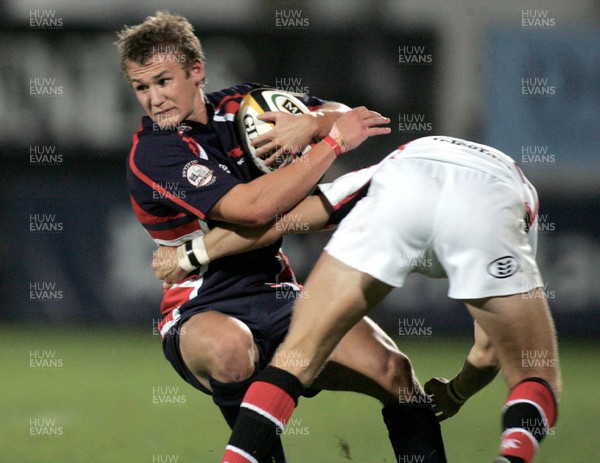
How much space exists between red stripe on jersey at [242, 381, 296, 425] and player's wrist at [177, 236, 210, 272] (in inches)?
28.8

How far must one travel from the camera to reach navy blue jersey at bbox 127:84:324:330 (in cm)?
342

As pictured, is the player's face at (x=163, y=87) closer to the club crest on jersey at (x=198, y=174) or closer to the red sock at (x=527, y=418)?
the club crest on jersey at (x=198, y=174)

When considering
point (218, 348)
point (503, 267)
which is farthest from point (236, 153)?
point (503, 267)

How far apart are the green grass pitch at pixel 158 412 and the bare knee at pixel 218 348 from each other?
2.36 feet

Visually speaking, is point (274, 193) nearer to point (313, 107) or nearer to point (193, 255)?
point (193, 255)

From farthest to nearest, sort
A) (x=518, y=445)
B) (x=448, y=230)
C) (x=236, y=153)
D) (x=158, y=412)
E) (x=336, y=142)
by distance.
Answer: (x=158, y=412), (x=236, y=153), (x=336, y=142), (x=448, y=230), (x=518, y=445)

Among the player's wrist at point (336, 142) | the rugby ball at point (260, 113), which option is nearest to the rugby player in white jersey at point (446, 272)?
the player's wrist at point (336, 142)

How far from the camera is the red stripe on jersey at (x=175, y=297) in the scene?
3.65 meters

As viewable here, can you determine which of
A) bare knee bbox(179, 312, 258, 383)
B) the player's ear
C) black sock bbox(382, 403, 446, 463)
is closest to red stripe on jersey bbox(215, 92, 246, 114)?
the player's ear

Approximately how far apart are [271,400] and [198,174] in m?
0.91

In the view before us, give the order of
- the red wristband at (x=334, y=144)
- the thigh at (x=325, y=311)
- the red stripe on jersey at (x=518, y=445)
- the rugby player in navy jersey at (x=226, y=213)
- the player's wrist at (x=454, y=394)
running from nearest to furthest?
the red stripe on jersey at (x=518, y=445) → the thigh at (x=325, y=311) → the rugby player in navy jersey at (x=226, y=213) → the red wristband at (x=334, y=144) → the player's wrist at (x=454, y=394)

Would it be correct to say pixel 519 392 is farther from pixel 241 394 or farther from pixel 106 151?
pixel 106 151

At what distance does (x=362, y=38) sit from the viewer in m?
6.91

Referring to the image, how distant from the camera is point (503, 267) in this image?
2766 mm
